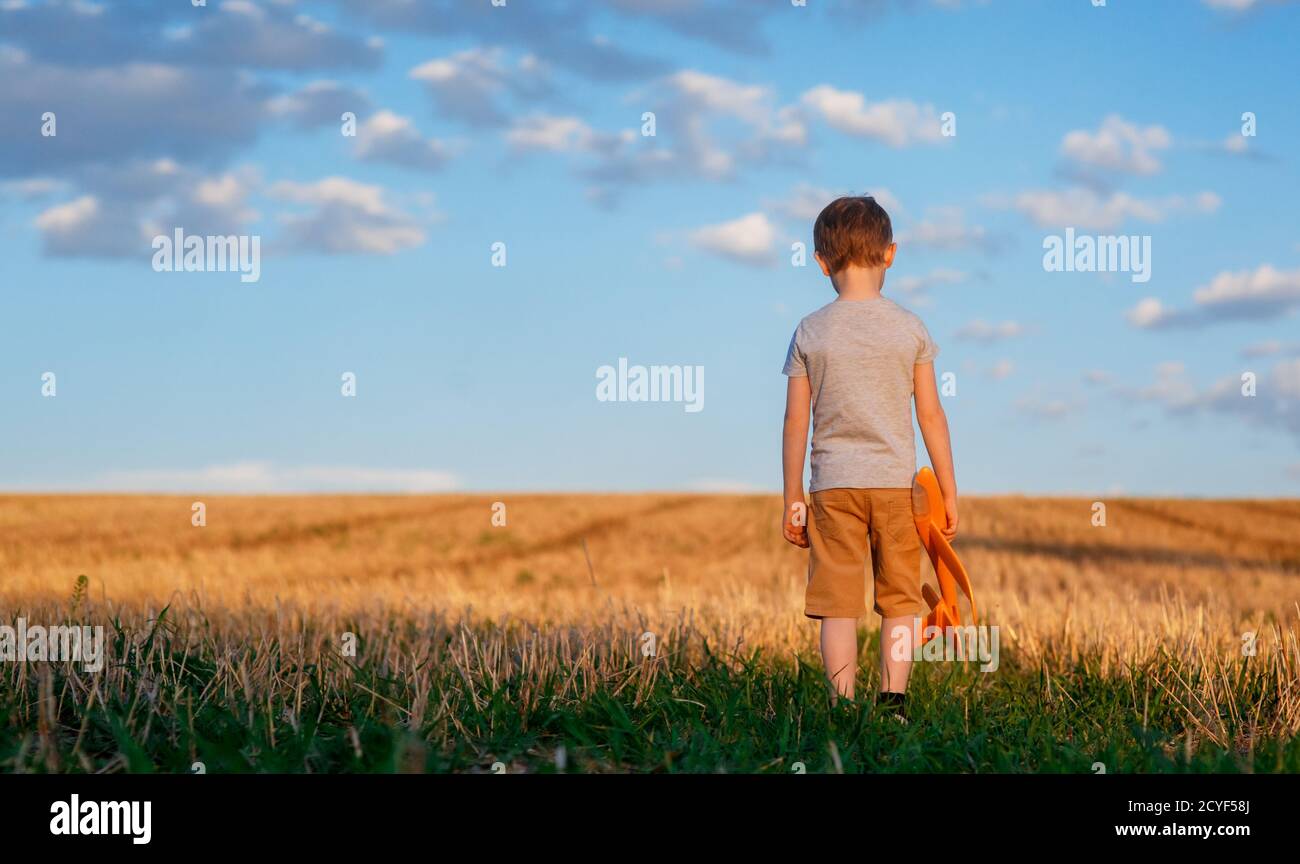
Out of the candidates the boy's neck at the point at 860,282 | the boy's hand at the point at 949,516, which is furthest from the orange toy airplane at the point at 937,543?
the boy's neck at the point at 860,282

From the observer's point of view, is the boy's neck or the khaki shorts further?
the boy's neck

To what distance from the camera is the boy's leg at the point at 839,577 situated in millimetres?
5055

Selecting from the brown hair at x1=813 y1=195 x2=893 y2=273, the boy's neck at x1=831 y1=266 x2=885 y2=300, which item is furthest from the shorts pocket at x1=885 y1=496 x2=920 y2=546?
the brown hair at x1=813 y1=195 x2=893 y2=273

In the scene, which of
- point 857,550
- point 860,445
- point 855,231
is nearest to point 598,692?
point 857,550

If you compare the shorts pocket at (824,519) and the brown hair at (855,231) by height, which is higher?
the brown hair at (855,231)

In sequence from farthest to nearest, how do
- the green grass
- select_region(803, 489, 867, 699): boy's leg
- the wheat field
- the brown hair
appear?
the brown hair → select_region(803, 489, 867, 699): boy's leg → the wheat field → the green grass

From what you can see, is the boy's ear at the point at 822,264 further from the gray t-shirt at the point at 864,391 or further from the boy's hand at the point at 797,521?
the boy's hand at the point at 797,521

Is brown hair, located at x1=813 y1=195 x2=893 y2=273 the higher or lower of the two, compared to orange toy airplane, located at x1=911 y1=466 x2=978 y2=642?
higher

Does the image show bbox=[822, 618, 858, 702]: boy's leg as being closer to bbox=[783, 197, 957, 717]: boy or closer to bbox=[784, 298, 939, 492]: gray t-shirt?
bbox=[783, 197, 957, 717]: boy

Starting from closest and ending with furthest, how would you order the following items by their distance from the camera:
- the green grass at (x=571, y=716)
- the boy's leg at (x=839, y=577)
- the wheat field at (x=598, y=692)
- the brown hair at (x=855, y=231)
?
the green grass at (x=571, y=716) < the wheat field at (x=598, y=692) < the boy's leg at (x=839, y=577) < the brown hair at (x=855, y=231)

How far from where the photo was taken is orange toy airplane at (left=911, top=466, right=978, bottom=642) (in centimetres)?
511

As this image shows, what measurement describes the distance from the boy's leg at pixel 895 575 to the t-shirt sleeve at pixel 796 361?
697 mm

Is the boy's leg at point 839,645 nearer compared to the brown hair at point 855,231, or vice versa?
the boy's leg at point 839,645

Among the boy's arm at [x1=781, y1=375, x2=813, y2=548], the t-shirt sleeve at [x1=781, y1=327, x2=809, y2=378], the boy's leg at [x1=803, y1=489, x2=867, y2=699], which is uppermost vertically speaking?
the t-shirt sleeve at [x1=781, y1=327, x2=809, y2=378]
